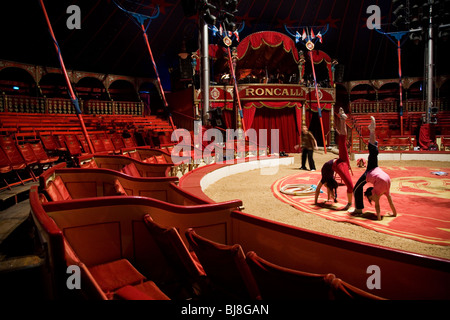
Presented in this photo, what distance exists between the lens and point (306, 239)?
1576mm

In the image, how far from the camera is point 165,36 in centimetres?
1878

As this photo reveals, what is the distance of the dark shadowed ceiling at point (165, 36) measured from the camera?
14188 mm

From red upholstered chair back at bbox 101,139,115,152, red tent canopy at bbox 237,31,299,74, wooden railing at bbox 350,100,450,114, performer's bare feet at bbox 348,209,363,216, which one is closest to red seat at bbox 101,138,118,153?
red upholstered chair back at bbox 101,139,115,152

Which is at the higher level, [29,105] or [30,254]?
[29,105]

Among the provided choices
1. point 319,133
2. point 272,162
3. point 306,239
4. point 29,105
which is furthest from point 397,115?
point 29,105

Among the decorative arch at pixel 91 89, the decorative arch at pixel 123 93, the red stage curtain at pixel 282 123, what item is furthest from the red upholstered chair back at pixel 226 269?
the decorative arch at pixel 123 93

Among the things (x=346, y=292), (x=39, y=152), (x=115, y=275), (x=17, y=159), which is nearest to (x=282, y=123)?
(x=39, y=152)

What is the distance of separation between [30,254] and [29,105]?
1291cm

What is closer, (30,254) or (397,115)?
(30,254)

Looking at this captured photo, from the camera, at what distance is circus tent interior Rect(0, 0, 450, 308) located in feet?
4.73

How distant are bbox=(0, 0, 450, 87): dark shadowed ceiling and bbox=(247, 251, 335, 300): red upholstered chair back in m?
16.8
